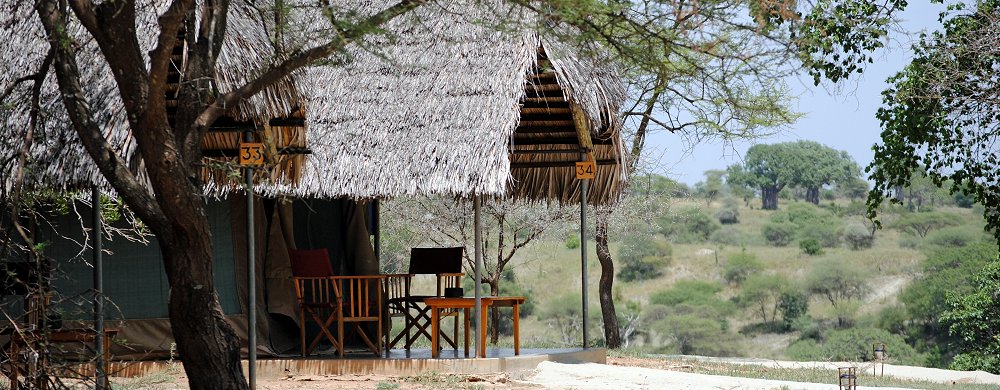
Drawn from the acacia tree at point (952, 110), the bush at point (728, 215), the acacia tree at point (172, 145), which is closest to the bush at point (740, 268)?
the bush at point (728, 215)

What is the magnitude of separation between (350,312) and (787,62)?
5.08 meters

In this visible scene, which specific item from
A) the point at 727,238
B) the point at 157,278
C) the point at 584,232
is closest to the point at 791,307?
the point at 727,238

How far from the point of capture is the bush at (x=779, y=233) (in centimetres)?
4467

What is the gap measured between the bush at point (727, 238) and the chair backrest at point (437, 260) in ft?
114

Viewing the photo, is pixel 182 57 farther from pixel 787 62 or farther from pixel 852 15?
pixel 852 15

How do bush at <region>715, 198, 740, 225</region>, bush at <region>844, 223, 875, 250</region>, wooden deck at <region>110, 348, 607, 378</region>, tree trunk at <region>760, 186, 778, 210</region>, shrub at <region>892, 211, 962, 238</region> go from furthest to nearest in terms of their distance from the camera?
tree trunk at <region>760, 186, 778, 210</region>
bush at <region>715, 198, 740, 225</region>
shrub at <region>892, 211, 962, 238</region>
bush at <region>844, 223, 875, 250</region>
wooden deck at <region>110, 348, 607, 378</region>

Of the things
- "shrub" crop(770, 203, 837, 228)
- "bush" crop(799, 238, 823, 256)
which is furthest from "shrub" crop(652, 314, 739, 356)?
"shrub" crop(770, 203, 837, 228)

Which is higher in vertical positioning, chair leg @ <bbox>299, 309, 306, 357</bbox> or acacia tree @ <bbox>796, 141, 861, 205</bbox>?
acacia tree @ <bbox>796, 141, 861, 205</bbox>

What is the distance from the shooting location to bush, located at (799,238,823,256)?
4141 centimetres

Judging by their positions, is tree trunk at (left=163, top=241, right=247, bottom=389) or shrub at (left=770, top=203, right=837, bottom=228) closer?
tree trunk at (left=163, top=241, right=247, bottom=389)

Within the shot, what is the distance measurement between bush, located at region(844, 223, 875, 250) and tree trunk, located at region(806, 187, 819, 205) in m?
9.51

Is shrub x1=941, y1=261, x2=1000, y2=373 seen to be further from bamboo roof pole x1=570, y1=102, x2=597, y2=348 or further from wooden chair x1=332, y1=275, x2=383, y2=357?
wooden chair x1=332, y1=275, x2=383, y2=357

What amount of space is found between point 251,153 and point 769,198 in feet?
154

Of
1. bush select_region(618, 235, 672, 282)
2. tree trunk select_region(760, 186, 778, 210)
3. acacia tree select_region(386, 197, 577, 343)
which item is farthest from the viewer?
tree trunk select_region(760, 186, 778, 210)
